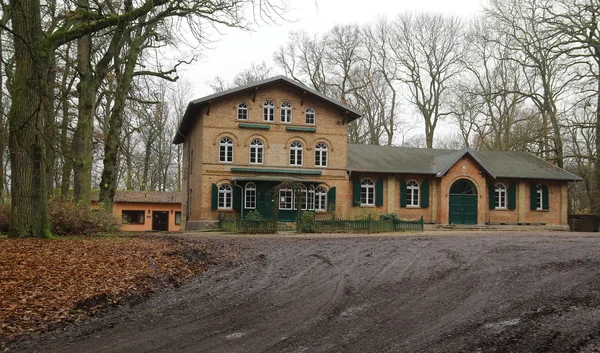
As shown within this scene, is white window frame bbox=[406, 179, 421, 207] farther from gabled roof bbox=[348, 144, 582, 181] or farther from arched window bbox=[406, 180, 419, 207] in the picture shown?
gabled roof bbox=[348, 144, 582, 181]

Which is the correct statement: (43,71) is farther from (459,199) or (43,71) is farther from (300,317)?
(459,199)

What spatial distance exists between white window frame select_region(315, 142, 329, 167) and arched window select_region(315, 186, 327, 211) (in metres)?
1.37

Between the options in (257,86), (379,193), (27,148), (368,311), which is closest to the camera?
(368,311)

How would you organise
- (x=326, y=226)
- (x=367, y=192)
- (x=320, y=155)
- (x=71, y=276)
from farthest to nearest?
(x=367, y=192) < (x=320, y=155) < (x=326, y=226) < (x=71, y=276)

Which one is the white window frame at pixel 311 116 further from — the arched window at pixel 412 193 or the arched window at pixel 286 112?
the arched window at pixel 412 193

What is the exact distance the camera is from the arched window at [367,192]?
101 feet

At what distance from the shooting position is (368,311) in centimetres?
732

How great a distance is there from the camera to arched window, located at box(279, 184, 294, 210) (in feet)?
94.7

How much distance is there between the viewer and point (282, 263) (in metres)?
12.3

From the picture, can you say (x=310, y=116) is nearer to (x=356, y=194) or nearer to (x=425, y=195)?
(x=356, y=194)

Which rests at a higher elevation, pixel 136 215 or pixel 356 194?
pixel 356 194

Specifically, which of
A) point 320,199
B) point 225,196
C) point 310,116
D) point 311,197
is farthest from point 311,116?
point 225,196

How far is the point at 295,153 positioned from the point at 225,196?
448cm

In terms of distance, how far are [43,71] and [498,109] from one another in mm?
35075
